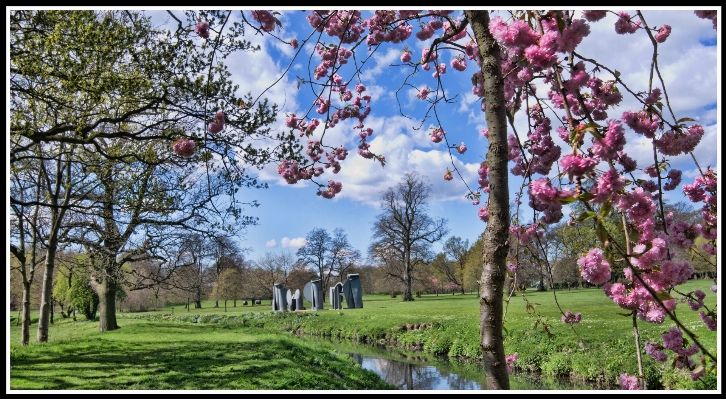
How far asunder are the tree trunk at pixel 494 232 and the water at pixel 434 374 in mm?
7107

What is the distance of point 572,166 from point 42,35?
728cm

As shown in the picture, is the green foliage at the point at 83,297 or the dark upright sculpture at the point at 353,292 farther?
the dark upright sculpture at the point at 353,292

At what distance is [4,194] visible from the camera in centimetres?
341

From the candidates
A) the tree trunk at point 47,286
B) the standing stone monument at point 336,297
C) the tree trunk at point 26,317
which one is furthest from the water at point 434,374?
the standing stone monument at point 336,297

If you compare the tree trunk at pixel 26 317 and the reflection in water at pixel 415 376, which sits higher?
the tree trunk at pixel 26 317

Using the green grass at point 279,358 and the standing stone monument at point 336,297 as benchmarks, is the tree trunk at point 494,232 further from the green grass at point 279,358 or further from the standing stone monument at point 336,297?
the standing stone monument at point 336,297

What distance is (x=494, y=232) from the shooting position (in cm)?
207

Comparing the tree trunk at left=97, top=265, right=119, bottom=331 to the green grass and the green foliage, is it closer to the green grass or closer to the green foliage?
the green grass

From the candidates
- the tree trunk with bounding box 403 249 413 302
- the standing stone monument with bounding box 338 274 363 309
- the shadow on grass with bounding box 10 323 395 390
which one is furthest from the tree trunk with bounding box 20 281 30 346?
the tree trunk with bounding box 403 249 413 302

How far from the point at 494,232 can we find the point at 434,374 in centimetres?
909

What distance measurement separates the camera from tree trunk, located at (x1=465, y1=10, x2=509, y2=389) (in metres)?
2.03

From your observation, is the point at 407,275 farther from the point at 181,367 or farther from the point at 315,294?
the point at 181,367

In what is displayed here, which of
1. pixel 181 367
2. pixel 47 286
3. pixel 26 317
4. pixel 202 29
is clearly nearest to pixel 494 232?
pixel 202 29

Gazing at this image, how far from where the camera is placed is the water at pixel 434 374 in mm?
8773
